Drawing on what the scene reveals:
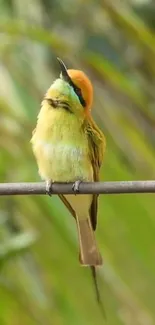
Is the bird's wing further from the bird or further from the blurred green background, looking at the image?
the blurred green background

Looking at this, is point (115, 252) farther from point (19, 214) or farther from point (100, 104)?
point (100, 104)

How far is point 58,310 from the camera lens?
169 centimetres

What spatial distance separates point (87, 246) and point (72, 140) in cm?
17

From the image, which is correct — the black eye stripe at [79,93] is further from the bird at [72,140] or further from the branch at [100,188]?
the branch at [100,188]

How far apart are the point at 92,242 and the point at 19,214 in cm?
53

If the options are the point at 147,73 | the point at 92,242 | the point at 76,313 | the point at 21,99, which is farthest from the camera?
the point at 147,73

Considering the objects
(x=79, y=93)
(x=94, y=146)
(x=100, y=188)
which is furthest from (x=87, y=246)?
(x=100, y=188)

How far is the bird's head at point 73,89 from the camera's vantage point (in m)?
1.12

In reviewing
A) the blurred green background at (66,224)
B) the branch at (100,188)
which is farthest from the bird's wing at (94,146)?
the branch at (100,188)

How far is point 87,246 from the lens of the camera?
50.6 inches

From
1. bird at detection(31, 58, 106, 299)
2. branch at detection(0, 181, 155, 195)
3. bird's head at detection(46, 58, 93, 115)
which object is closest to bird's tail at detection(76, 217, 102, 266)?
bird at detection(31, 58, 106, 299)

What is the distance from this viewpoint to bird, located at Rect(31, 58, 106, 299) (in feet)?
3.74

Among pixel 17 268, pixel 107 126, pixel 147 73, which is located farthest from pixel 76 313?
pixel 147 73

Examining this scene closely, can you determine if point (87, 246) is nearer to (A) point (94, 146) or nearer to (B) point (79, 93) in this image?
(A) point (94, 146)
